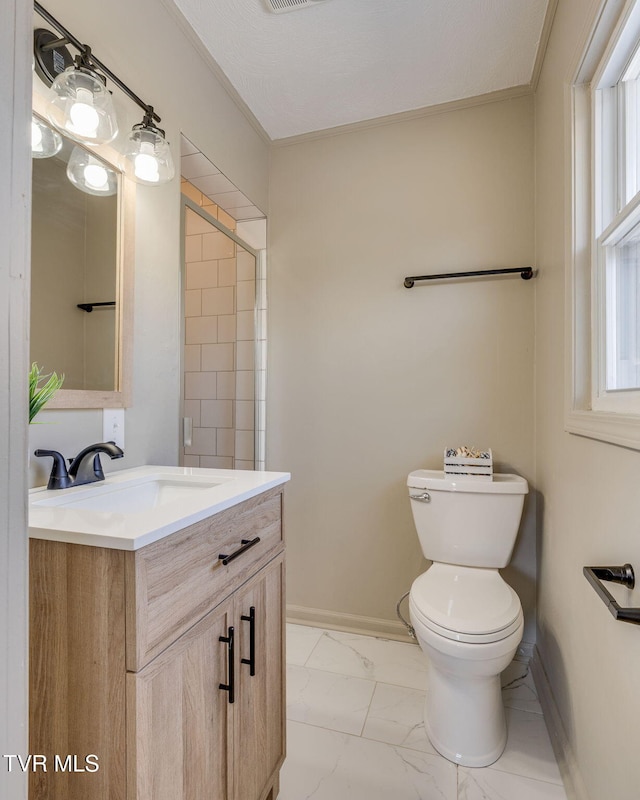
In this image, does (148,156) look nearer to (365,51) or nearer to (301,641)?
(365,51)

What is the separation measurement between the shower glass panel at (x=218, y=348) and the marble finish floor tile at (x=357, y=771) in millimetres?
1094

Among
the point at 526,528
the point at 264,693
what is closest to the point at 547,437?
the point at 526,528

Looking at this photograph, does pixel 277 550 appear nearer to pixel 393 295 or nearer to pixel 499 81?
pixel 393 295

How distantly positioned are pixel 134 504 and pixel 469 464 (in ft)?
4.22

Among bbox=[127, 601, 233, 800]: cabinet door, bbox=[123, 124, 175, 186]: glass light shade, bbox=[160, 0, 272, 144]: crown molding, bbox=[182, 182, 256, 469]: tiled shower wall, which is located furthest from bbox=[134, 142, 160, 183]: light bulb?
bbox=[127, 601, 233, 800]: cabinet door

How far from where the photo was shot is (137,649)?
66 cm

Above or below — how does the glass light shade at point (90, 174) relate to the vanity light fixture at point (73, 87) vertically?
below

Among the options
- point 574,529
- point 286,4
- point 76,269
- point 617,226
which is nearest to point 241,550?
point 76,269

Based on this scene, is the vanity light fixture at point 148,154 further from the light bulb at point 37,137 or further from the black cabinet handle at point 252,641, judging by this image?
the black cabinet handle at point 252,641

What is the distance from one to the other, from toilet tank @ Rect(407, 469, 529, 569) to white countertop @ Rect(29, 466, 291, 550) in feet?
2.73

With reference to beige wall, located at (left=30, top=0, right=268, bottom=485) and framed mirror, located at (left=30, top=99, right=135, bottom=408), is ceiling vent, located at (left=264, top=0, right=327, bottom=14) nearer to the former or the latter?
beige wall, located at (left=30, top=0, right=268, bottom=485)

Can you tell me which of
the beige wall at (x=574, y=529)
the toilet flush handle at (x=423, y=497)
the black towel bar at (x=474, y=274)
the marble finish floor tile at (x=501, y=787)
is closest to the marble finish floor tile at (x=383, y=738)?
the marble finish floor tile at (x=501, y=787)

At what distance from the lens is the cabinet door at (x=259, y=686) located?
3.17 feet

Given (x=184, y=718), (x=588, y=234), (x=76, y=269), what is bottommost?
(x=184, y=718)
